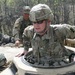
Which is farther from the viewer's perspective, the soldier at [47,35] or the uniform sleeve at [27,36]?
the uniform sleeve at [27,36]

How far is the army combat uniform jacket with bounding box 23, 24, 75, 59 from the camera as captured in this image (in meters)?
3.06

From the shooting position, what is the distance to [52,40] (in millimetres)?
3084

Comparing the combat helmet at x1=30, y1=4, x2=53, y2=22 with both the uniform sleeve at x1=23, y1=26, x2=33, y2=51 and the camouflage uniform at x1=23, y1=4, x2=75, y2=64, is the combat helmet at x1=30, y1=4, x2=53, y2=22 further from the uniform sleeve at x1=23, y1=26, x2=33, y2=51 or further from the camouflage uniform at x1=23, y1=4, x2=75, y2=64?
the uniform sleeve at x1=23, y1=26, x2=33, y2=51

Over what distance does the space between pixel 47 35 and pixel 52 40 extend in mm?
94

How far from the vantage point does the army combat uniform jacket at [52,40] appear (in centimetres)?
306

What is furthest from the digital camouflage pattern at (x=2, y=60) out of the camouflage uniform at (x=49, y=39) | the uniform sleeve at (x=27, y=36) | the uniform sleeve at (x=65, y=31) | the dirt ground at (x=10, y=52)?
the uniform sleeve at (x=65, y=31)

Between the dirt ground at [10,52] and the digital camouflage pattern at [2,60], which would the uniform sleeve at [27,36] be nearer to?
the digital camouflage pattern at [2,60]

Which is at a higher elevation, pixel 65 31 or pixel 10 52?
pixel 65 31

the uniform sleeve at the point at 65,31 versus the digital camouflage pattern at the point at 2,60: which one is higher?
the uniform sleeve at the point at 65,31

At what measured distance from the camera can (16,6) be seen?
1316 cm

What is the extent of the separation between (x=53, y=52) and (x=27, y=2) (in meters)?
9.86

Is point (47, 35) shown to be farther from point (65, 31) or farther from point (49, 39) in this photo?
point (65, 31)

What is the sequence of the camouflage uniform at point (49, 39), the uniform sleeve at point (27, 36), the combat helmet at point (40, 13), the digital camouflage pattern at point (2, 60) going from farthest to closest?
the digital camouflage pattern at point (2, 60), the uniform sleeve at point (27, 36), the camouflage uniform at point (49, 39), the combat helmet at point (40, 13)

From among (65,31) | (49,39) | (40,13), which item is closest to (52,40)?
(49,39)
